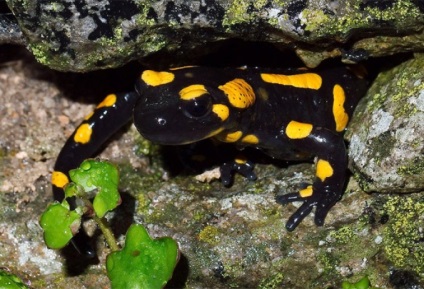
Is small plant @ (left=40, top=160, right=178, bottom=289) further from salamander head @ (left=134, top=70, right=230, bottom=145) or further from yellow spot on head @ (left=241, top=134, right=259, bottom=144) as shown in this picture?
yellow spot on head @ (left=241, top=134, right=259, bottom=144)

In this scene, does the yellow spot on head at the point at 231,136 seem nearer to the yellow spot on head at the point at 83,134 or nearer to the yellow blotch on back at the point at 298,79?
the yellow blotch on back at the point at 298,79

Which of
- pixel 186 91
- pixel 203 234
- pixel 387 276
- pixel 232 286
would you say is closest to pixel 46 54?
pixel 186 91

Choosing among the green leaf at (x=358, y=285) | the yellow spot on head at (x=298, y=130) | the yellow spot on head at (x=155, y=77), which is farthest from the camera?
the yellow spot on head at (x=298, y=130)

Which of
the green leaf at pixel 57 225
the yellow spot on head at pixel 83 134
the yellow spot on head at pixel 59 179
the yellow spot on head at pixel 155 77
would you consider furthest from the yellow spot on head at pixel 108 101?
the green leaf at pixel 57 225

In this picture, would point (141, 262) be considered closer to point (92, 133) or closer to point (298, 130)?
point (92, 133)

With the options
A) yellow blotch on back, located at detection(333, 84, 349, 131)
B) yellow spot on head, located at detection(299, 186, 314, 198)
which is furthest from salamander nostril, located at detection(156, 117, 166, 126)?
yellow blotch on back, located at detection(333, 84, 349, 131)

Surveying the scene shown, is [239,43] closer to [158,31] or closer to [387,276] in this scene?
[158,31]
